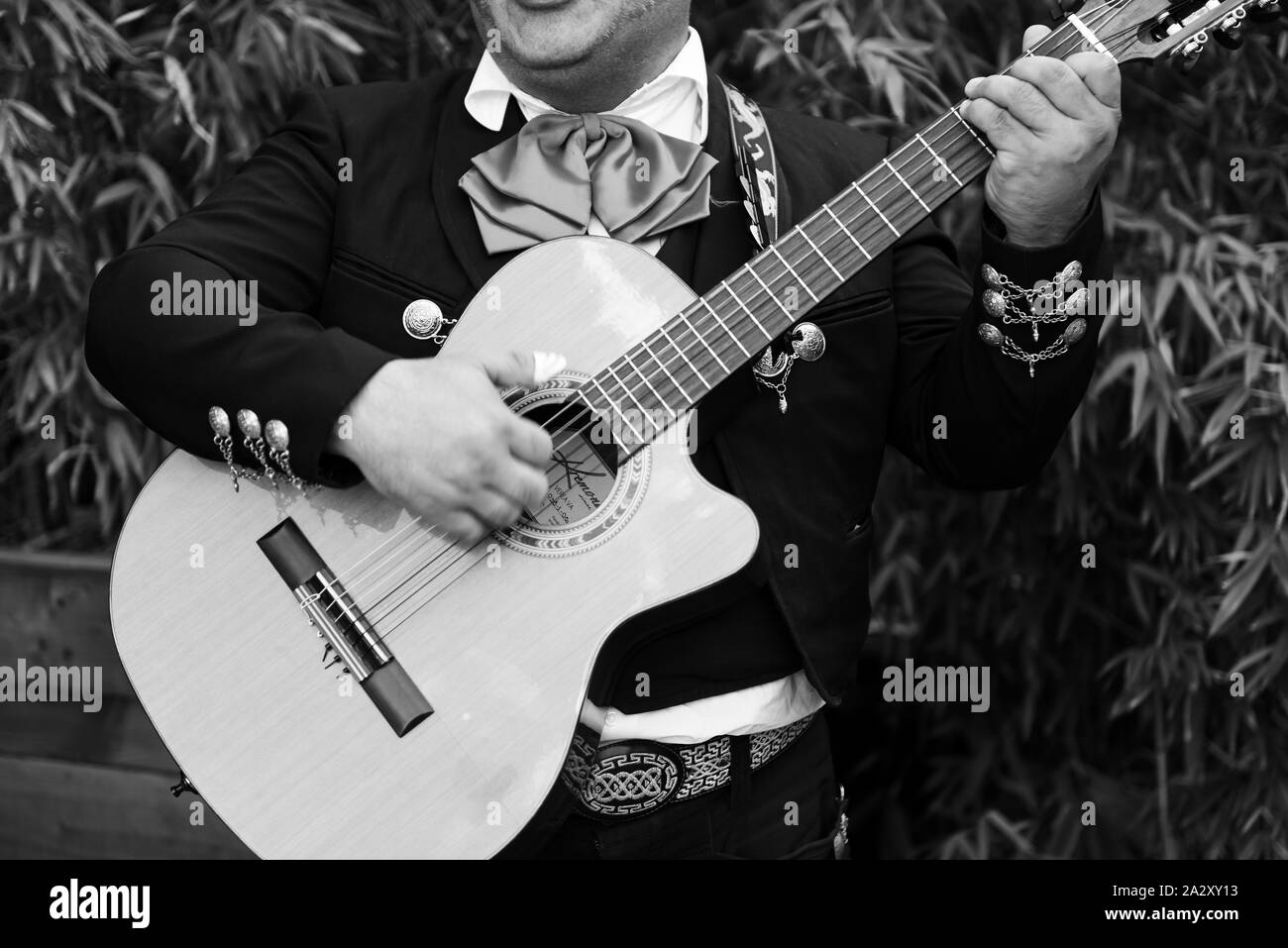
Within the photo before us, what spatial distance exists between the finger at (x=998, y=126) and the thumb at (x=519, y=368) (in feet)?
1.74

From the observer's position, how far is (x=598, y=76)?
5.37ft

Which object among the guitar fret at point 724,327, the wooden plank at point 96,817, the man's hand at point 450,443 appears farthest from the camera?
Result: the wooden plank at point 96,817

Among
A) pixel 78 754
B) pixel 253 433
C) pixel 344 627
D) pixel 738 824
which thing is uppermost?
pixel 253 433

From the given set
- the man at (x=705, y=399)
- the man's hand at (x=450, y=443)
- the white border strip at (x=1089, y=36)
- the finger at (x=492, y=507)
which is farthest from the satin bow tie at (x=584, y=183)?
the white border strip at (x=1089, y=36)

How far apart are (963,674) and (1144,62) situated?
1411 mm

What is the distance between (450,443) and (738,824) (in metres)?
0.61

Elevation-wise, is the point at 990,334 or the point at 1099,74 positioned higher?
the point at 1099,74

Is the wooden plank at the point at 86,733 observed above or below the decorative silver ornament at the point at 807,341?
below

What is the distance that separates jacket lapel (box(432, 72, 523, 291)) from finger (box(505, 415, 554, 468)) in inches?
9.7

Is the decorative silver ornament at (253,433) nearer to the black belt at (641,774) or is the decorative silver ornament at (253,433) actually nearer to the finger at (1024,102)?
the black belt at (641,774)

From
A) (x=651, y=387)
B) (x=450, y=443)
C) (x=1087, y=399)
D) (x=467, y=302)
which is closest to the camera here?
(x=450, y=443)

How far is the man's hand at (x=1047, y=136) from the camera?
1.42 m

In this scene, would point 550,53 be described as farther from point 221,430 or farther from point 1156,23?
point 1156,23
